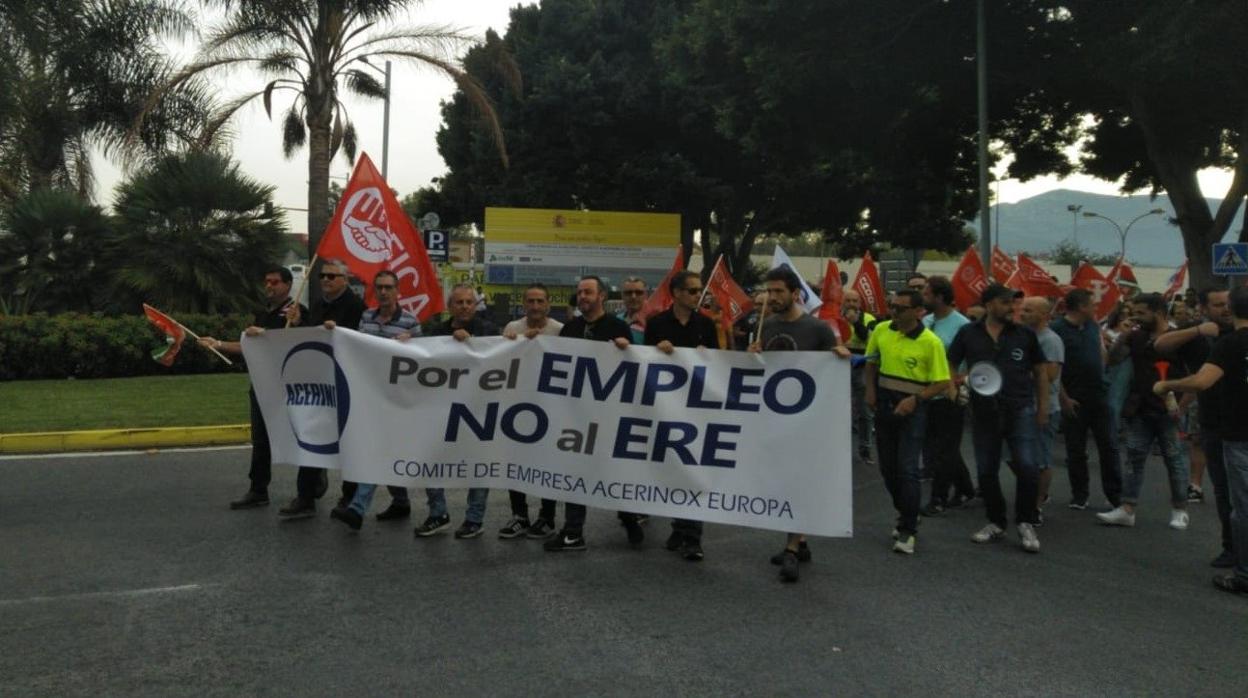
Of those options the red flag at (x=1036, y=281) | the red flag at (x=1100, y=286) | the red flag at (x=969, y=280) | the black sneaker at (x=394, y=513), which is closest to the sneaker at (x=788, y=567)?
the black sneaker at (x=394, y=513)

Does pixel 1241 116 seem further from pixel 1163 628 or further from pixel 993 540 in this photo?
pixel 1163 628

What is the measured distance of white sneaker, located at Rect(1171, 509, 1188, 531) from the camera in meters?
7.74

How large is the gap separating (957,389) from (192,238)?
15289 mm

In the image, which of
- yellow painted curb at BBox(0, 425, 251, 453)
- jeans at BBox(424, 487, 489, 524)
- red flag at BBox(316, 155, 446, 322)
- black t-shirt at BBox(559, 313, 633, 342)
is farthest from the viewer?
yellow painted curb at BBox(0, 425, 251, 453)

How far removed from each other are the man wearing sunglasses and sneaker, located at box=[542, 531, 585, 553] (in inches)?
21.6

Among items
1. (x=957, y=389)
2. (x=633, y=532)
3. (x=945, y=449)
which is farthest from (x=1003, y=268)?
(x=633, y=532)

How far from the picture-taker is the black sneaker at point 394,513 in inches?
294

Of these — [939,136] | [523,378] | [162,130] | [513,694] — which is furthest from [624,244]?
[513,694]

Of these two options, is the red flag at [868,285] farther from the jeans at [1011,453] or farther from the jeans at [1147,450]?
the jeans at [1011,453]

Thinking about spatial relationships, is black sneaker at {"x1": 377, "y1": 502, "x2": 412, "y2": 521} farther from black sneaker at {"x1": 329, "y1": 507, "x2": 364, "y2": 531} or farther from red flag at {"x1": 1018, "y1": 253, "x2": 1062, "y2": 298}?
red flag at {"x1": 1018, "y1": 253, "x2": 1062, "y2": 298}

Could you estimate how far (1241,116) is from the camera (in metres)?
19.8

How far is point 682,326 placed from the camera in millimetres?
6723

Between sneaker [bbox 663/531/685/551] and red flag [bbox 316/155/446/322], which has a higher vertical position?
red flag [bbox 316/155/446/322]

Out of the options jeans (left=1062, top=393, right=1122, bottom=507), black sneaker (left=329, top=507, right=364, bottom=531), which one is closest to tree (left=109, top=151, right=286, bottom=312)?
black sneaker (left=329, top=507, right=364, bottom=531)
